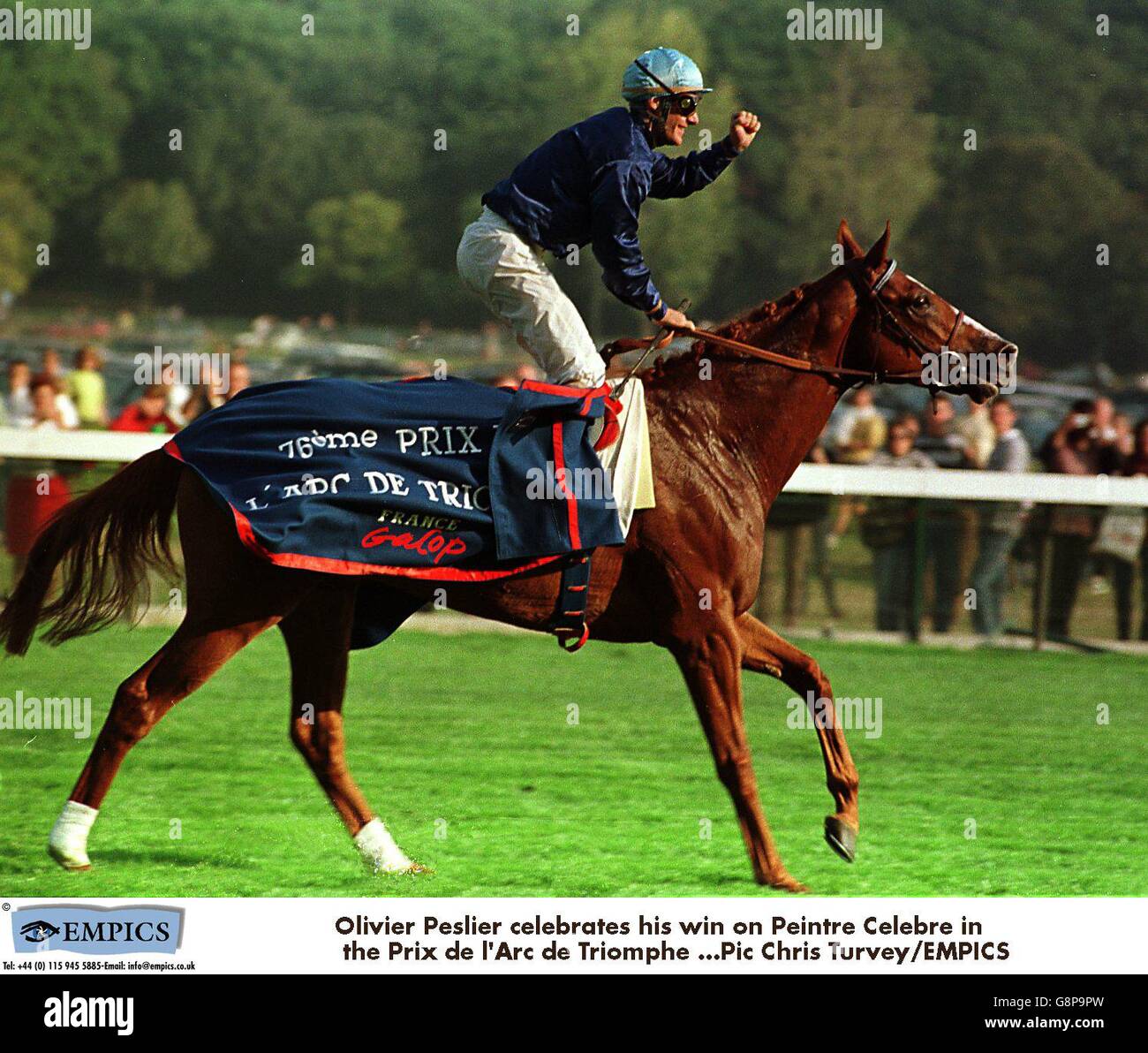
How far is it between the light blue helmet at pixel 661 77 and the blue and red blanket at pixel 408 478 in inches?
32.8

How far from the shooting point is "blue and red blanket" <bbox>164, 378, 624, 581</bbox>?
4.06m

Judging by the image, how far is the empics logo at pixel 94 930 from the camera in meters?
3.78

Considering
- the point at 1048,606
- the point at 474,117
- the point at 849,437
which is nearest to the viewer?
the point at 1048,606

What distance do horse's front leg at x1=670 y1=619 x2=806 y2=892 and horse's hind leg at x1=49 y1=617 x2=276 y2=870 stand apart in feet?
3.71

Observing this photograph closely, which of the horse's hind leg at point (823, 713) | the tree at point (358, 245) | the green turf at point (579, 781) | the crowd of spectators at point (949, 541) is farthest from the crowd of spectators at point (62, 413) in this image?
the tree at point (358, 245)

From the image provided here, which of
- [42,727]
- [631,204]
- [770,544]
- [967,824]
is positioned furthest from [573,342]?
[770,544]

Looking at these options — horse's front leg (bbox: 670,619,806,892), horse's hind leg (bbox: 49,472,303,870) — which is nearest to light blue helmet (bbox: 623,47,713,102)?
horse's front leg (bbox: 670,619,806,892)

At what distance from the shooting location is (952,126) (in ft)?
68.4

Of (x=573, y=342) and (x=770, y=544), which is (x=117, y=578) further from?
(x=770, y=544)

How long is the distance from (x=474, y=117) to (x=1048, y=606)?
15502 millimetres

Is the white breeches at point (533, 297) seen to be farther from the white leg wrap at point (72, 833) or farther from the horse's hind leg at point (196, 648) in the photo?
the white leg wrap at point (72, 833)

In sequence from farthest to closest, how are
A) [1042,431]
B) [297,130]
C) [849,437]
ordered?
[297,130] → [1042,431] → [849,437]
